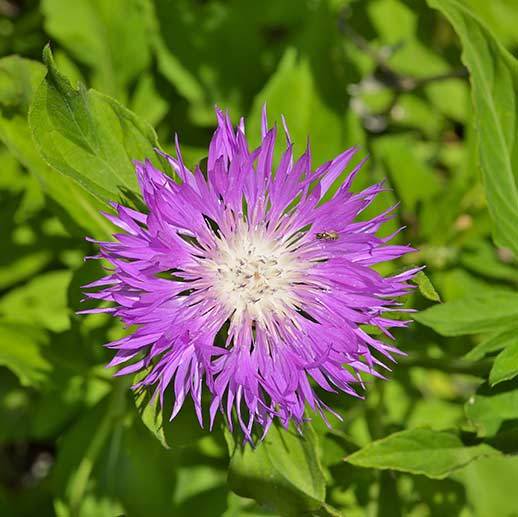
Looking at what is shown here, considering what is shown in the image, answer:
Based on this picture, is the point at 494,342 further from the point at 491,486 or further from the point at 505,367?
the point at 491,486

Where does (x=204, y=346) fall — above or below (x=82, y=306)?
below

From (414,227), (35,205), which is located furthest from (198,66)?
(414,227)

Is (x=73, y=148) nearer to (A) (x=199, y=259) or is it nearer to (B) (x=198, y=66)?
(A) (x=199, y=259)

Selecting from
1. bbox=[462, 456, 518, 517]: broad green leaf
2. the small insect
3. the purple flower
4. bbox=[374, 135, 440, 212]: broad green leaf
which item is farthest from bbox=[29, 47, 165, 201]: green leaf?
bbox=[462, 456, 518, 517]: broad green leaf

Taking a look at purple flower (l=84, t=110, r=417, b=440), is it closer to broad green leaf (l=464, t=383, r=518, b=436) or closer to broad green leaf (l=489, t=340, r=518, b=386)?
broad green leaf (l=489, t=340, r=518, b=386)

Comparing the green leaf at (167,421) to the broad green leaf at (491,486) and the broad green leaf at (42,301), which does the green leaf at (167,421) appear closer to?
the broad green leaf at (42,301)

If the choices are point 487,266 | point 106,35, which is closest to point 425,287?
point 487,266
